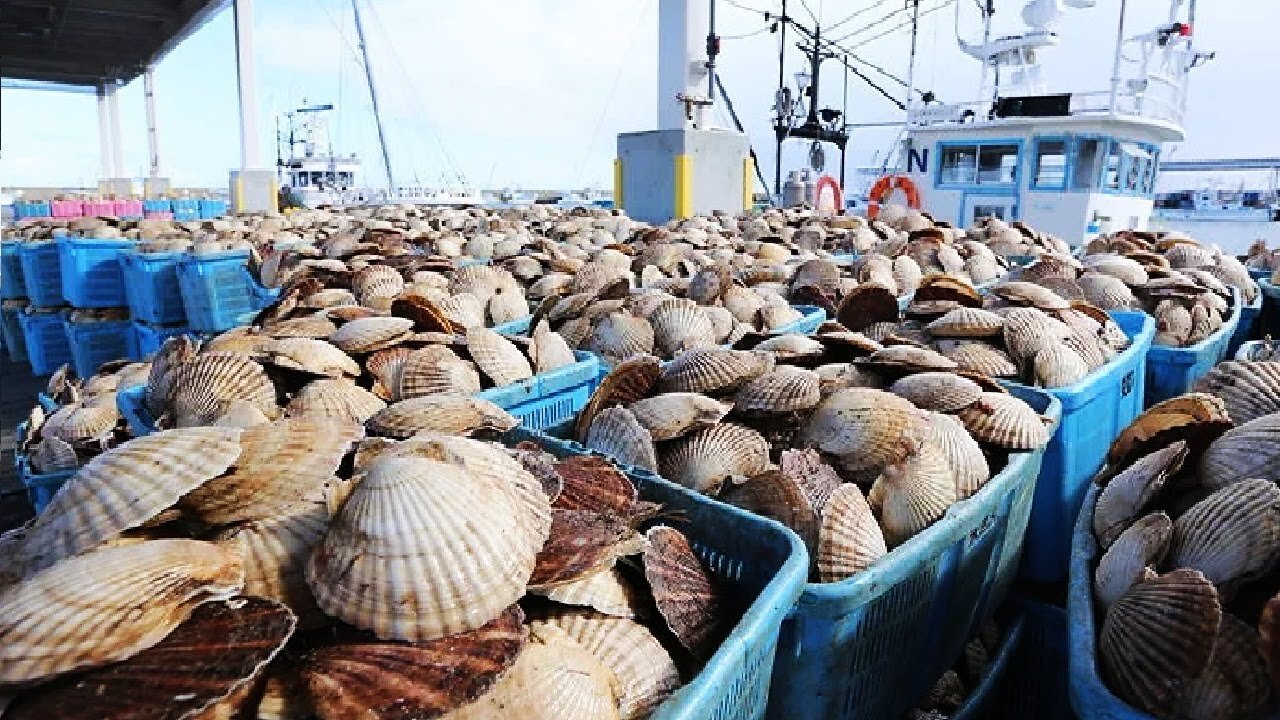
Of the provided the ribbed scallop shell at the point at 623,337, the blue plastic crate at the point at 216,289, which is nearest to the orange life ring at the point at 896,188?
the blue plastic crate at the point at 216,289

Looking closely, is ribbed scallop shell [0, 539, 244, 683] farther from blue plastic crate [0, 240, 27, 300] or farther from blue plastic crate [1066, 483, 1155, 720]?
blue plastic crate [0, 240, 27, 300]

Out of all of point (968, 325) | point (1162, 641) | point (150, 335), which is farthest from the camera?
point (150, 335)

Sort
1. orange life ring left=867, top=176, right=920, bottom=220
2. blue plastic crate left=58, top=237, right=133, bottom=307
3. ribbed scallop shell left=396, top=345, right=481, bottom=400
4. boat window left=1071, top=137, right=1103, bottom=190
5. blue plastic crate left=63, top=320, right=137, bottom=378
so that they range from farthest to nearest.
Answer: orange life ring left=867, top=176, right=920, bottom=220
boat window left=1071, top=137, right=1103, bottom=190
blue plastic crate left=63, top=320, right=137, bottom=378
blue plastic crate left=58, top=237, right=133, bottom=307
ribbed scallop shell left=396, top=345, right=481, bottom=400

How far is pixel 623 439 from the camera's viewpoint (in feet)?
7.04

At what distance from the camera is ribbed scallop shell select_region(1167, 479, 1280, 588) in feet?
5.09

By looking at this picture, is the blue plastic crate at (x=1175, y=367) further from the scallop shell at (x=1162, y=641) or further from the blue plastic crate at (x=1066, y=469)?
the scallop shell at (x=1162, y=641)

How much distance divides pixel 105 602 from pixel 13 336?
10.6 metres

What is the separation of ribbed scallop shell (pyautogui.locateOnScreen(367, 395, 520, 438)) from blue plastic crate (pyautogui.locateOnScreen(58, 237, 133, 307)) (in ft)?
23.2

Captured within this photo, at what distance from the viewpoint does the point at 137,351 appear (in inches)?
307

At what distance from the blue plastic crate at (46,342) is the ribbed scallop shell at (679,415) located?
339 inches

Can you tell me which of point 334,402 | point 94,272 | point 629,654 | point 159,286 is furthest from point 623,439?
point 94,272

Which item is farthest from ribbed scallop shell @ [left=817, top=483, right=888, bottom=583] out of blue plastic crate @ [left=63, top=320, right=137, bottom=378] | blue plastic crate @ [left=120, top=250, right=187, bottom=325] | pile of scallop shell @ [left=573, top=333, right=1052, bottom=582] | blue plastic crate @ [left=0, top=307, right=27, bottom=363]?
blue plastic crate @ [left=0, top=307, right=27, bottom=363]

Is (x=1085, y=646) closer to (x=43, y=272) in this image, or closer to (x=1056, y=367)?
(x=1056, y=367)

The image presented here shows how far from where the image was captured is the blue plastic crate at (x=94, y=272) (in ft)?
25.1
